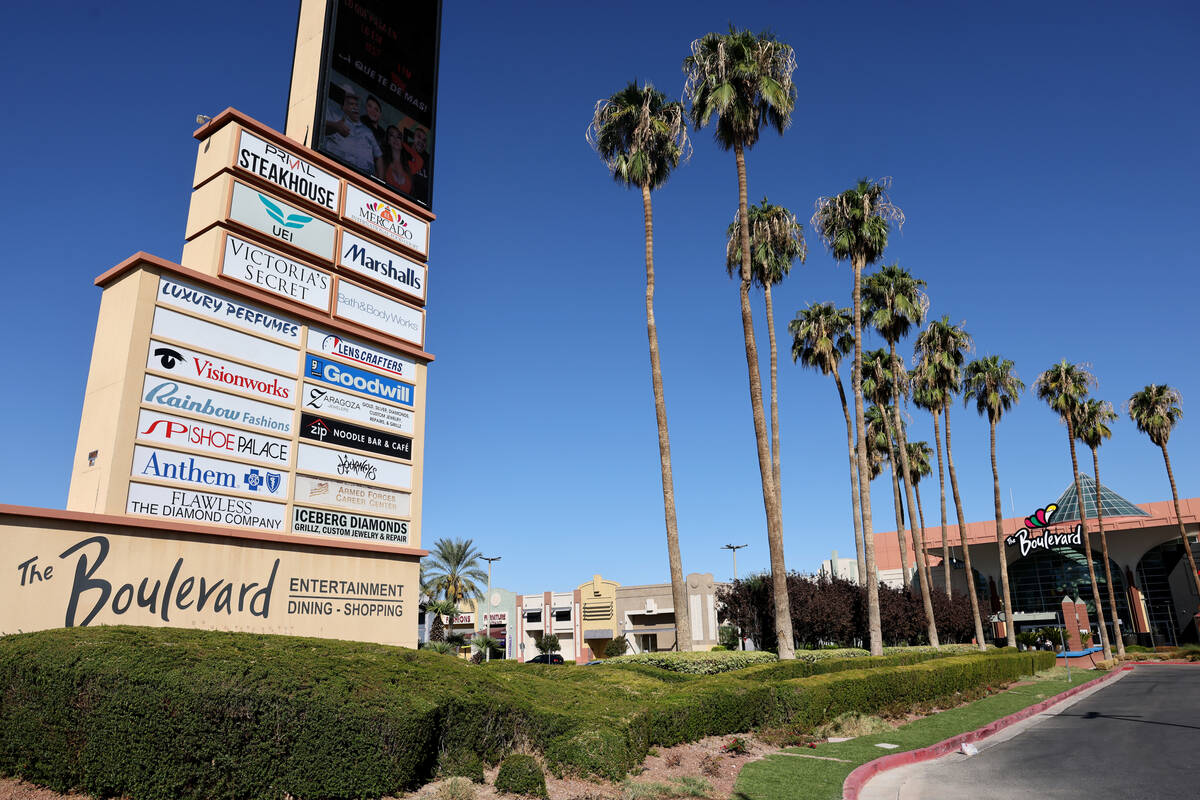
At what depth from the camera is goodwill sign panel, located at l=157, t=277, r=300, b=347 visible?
12922mm

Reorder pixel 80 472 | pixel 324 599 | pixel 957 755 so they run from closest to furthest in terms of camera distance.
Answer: pixel 80 472 → pixel 324 599 → pixel 957 755

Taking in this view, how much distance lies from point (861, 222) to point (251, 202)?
30.0 m

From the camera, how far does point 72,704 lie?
8.09 m

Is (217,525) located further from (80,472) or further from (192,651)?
(192,651)

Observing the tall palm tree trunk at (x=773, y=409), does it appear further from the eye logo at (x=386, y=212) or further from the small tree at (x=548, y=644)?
the small tree at (x=548, y=644)

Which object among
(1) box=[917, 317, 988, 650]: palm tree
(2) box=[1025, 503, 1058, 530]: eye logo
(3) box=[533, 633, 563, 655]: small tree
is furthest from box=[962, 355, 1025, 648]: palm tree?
(3) box=[533, 633, 563, 655]: small tree

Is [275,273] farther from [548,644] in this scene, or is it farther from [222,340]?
[548,644]

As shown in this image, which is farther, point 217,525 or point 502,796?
point 217,525

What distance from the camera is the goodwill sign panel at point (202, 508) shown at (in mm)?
11906

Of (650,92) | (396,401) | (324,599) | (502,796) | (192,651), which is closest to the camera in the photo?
(192,651)

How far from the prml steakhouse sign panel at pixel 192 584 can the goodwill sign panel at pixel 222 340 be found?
10.8 ft

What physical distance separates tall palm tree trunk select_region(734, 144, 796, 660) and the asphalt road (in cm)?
840

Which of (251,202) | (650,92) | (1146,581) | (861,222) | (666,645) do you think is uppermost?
(650,92)

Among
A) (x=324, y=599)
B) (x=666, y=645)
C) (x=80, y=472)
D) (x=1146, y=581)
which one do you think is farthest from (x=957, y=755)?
(x=1146, y=581)
